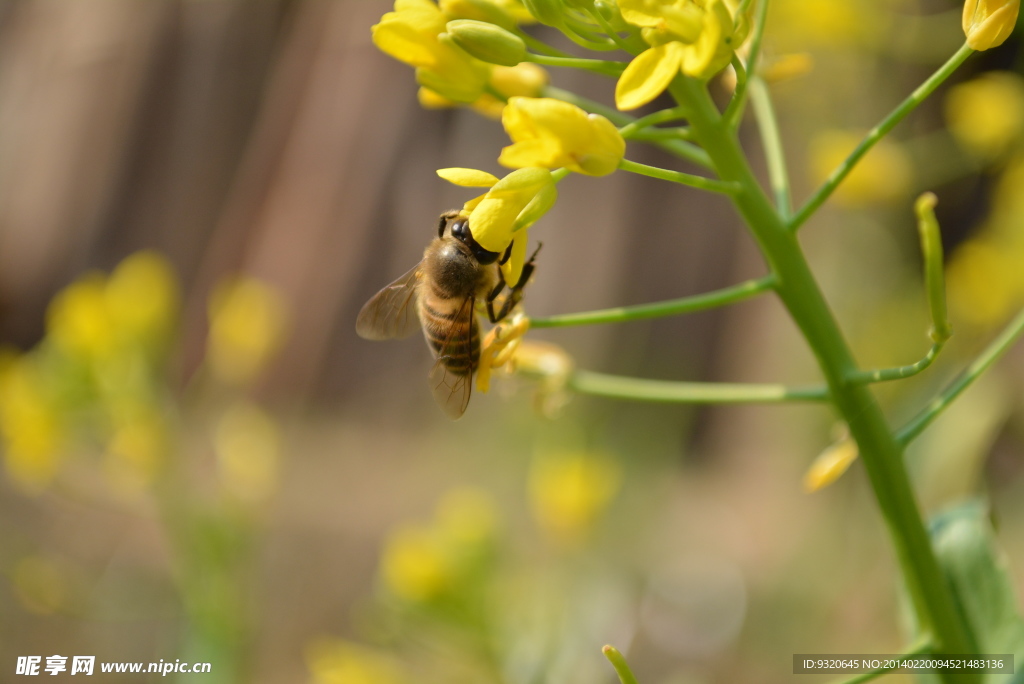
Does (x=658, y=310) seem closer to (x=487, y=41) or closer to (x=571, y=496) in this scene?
(x=487, y=41)

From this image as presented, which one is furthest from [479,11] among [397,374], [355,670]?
[397,374]

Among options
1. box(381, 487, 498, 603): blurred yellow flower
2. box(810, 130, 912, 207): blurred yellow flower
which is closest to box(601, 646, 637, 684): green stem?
box(381, 487, 498, 603): blurred yellow flower

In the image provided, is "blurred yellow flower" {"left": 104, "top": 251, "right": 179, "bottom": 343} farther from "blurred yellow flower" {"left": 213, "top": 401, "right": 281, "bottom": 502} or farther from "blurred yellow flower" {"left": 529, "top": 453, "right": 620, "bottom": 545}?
"blurred yellow flower" {"left": 529, "top": 453, "right": 620, "bottom": 545}

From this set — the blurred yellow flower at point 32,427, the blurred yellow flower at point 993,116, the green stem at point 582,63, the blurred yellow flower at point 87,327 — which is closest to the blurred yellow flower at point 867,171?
the blurred yellow flower at point 993,116

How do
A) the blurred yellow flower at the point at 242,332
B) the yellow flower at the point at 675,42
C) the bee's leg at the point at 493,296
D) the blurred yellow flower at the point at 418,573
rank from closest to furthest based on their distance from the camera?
the yellow flower at the point at 675,42
the bee's leg at the point at 493,296
the blurred yellow flower at the point at 418,573
the blurred yellow flower at the point at 242,332

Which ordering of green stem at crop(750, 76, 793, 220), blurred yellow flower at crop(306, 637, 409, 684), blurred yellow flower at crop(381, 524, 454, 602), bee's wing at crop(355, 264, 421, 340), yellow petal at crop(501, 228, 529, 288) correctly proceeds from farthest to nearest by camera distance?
1. blurred yellow flower at crop(381, 524, 454, 602)
2. blurred yellow flower at crop(306, 637, 409, 684)
3. bee's wing at crop(355, 264, 421, 340)
4. green stem at crop(750, 76, 793, 220)
5. yellow petal at crop(501, 228, 529, 288)

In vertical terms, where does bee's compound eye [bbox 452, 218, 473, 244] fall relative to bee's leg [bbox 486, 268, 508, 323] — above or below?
above

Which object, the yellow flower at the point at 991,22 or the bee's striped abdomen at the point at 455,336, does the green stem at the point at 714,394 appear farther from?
the yellow flower at the point at 991,22
